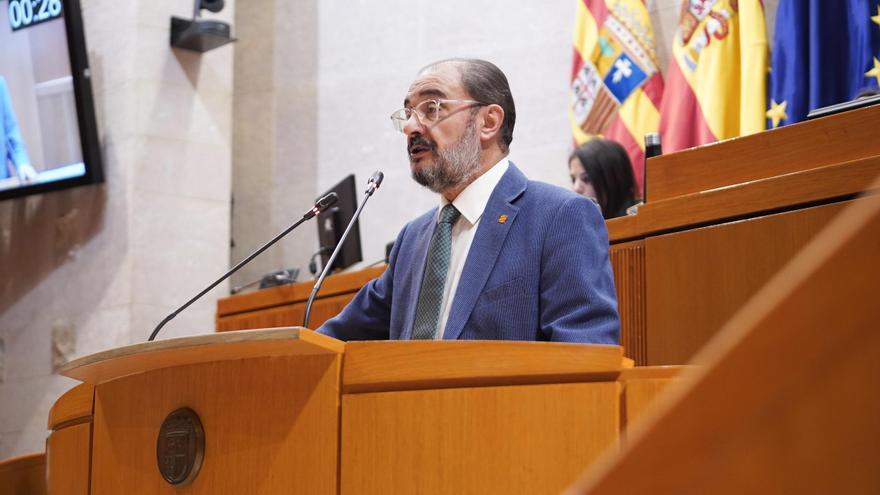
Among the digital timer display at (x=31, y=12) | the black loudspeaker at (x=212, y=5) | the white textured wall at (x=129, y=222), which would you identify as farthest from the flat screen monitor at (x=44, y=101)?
the black loudspeaker at (x=212, y=5)

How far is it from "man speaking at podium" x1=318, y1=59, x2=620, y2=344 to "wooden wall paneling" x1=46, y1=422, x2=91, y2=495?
2.44ft

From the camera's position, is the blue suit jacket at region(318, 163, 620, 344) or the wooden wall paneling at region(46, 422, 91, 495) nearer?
the wooden wall paneling at region(46, 422, 91, 495)

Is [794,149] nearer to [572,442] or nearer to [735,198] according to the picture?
[735,198]

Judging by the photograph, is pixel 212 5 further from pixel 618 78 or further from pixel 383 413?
pixel 383 413

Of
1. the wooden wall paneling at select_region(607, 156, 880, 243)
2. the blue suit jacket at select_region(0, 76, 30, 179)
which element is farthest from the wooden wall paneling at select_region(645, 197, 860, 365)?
the blue suit jacket at select_region(0, 76, 30, 179)

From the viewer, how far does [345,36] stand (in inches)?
266

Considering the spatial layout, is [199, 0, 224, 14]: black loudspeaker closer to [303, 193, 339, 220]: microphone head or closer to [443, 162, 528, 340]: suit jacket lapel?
[303, 193, 339, 220]: microphone head

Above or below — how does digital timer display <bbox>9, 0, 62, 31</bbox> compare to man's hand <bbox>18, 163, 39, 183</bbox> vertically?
above

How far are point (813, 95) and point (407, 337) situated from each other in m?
2.71

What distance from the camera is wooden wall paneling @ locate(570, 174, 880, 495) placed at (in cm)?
60

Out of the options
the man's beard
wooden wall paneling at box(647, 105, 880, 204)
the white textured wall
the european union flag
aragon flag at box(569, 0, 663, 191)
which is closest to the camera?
wooden wall paneling at box(647, 105, 880, 204)

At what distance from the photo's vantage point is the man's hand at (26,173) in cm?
611

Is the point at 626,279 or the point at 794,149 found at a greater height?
the point at 794,149

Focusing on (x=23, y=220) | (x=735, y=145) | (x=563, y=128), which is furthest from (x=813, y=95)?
(x=23, y=220)
